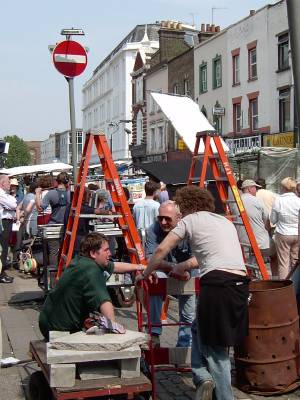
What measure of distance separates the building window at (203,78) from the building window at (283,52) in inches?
348

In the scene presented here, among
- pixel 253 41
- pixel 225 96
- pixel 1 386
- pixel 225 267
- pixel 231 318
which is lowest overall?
pixel 1 386

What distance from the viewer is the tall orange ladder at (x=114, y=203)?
7098mm

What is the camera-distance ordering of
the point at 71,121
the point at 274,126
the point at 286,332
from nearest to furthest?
the point at 286,332, the point at 71,121, the point at 274,126

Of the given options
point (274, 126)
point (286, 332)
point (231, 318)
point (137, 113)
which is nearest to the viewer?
point (231, 318)

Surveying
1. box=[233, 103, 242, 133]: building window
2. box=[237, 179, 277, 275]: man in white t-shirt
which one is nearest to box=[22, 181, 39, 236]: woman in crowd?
box=[237, 179, 277, 275]: man in white t-shirt

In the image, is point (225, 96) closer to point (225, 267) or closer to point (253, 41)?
point (253, 41)

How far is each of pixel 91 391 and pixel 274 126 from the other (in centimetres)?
2520

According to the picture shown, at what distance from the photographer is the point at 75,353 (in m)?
4.18

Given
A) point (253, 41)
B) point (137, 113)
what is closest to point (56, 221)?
point (253, 41)

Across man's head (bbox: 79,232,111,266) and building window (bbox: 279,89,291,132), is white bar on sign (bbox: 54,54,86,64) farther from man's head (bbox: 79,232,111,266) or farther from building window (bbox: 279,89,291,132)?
building window (bbox: 279,89,291,132)

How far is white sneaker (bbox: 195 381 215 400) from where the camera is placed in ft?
15.0

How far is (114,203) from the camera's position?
24.2 ft

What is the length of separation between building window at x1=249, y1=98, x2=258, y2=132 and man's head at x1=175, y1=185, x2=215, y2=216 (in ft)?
84.1

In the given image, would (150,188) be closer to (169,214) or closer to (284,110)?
(169,214)
